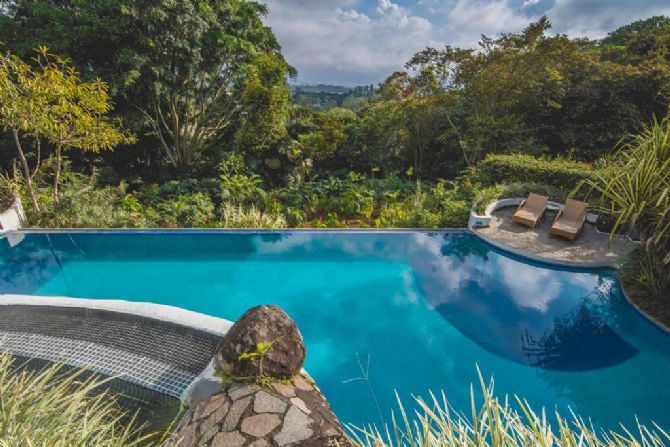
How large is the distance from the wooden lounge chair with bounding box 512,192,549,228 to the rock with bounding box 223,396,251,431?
29.0ft

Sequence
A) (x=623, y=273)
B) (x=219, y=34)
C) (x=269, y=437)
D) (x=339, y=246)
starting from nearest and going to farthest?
(x=269, y=437), (x=623, y=273), (x=339, y=246), (x=219, y=34)

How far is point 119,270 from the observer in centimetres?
742

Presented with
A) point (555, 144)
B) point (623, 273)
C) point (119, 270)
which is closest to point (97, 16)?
point (119, 270)

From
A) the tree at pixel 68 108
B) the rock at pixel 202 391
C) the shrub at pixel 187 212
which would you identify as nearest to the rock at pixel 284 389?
the rock at pixel 202 391

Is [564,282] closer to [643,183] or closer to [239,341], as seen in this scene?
[643,183]

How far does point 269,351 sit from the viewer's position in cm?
338

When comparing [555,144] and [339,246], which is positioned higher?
[555,144]

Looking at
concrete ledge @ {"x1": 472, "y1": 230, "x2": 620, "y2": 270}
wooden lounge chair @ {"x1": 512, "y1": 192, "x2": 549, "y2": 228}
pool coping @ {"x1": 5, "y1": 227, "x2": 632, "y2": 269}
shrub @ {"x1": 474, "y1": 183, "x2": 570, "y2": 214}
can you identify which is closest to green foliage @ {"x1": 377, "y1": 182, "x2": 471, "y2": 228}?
pool coping @ {"x1": 5, "y1": 227, "x2": 632, "y2": 269}

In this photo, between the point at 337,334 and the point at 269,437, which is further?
the point at 337,334

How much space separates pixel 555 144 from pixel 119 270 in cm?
1732

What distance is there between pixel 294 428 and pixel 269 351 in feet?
2.41

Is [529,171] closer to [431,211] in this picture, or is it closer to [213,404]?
[431,211]

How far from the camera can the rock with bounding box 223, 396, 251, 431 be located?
2986 mm

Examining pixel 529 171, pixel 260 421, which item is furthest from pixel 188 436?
pixel 529 171
